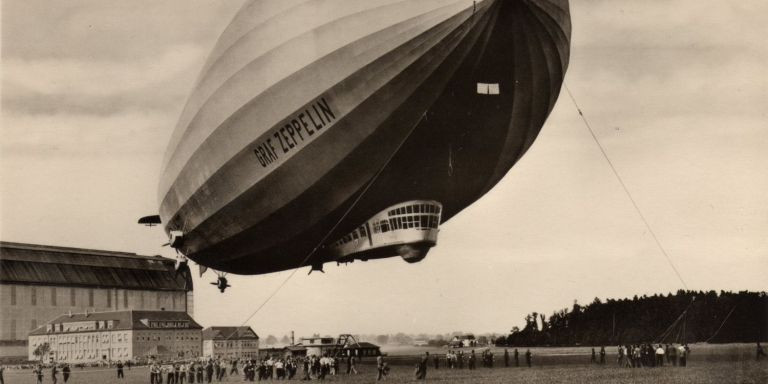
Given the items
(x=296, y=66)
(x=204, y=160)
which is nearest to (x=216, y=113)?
(x=204, y=160)

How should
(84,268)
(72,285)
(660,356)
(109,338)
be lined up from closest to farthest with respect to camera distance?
(660,356), (109,338), (72,285), (84,268)

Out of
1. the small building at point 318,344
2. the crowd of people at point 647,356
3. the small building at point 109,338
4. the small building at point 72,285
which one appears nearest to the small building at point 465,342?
the small building at point 318,344

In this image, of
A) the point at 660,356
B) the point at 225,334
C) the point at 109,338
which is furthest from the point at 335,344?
the point at 225,334

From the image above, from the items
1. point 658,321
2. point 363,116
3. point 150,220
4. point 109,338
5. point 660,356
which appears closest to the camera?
point 363,116

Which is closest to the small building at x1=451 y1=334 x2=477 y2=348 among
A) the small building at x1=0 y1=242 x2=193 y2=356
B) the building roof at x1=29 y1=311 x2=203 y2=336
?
the small building at x1=0 y1=242 x2=193 y2=356

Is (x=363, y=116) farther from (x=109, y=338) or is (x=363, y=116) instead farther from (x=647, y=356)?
(x=109, y=338)

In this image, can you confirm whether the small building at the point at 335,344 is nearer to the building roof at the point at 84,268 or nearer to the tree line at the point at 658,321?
the tree line at the point at 658,321

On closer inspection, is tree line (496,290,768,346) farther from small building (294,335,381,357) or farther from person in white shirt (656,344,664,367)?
small building (294,335,381,357)
